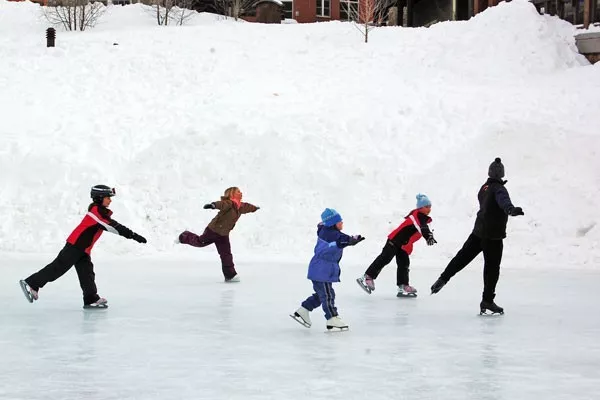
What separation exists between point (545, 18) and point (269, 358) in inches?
942

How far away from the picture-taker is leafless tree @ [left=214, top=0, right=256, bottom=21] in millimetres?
41797

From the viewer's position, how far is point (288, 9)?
51.0 m

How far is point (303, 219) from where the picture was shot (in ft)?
61.6

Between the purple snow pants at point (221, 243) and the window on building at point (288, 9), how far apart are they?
1481 inches

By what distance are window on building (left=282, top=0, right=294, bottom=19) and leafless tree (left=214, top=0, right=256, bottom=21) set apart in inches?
177

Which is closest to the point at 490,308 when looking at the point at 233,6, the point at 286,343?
the point at 286,343

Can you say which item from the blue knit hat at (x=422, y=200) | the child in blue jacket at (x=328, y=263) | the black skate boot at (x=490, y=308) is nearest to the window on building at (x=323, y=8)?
the blue knit hat at (x=422, y=200)

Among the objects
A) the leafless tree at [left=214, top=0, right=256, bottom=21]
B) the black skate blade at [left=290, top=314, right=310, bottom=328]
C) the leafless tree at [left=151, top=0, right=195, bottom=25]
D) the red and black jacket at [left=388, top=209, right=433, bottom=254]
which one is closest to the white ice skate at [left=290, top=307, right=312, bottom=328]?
the black skate blade at [left=290, top=314, right=310, bottom=328]

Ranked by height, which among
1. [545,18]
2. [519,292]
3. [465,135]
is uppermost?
[545,18]

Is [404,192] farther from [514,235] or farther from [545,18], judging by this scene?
[545,18]

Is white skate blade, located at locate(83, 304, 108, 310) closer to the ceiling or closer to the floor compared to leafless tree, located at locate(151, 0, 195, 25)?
closer to the floor

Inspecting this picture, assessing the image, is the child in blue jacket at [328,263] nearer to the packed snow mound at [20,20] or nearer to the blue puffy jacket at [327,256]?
the blue puffy jacket at [327,256]

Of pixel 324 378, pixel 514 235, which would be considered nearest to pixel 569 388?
pixel 324 378

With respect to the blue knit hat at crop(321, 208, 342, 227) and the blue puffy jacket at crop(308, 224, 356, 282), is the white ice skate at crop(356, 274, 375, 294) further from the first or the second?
the blue knit hat at crop(321, 208, 342, 227)
